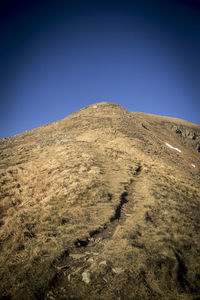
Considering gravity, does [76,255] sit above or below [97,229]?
below

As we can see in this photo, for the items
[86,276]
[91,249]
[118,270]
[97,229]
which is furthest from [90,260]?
[97,229]

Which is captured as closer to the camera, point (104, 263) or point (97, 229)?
point (104, 263)

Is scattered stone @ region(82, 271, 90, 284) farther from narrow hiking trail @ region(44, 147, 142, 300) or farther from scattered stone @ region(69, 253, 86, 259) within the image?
scattered stone @ region(69, 253, 86, 259)

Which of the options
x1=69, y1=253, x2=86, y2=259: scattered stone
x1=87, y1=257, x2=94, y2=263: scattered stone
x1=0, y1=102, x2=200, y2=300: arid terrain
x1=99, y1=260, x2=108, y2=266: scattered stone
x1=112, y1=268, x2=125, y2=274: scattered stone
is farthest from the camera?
x1=69, y1=253, x2=86, y2=259: scattered stone

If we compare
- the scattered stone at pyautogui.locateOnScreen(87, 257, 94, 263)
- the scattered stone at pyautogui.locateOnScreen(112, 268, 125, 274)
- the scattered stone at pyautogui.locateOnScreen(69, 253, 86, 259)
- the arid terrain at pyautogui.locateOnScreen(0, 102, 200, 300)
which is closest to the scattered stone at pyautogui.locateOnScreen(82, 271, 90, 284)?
the arid terrain at pyautogui.locateOnScreen(0, 102, 200, 300)

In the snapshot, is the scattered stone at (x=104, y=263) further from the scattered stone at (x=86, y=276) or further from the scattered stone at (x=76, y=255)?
the scattered stone at (x=76, y=255)

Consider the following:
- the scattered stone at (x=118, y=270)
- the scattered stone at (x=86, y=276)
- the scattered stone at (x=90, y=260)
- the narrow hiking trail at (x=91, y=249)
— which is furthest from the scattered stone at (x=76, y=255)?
the scattered stone at (x=118, y=270)

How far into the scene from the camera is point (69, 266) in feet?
21.0

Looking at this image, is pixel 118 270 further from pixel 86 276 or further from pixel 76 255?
pixel 76 255

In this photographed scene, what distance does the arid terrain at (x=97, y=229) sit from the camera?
→ 5.65m

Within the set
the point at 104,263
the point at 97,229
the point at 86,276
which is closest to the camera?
the point at 86,276

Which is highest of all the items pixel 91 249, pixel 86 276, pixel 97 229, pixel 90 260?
pixel 97 229

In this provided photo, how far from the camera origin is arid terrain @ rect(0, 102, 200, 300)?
5.65 metres

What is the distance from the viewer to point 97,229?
856 cm
